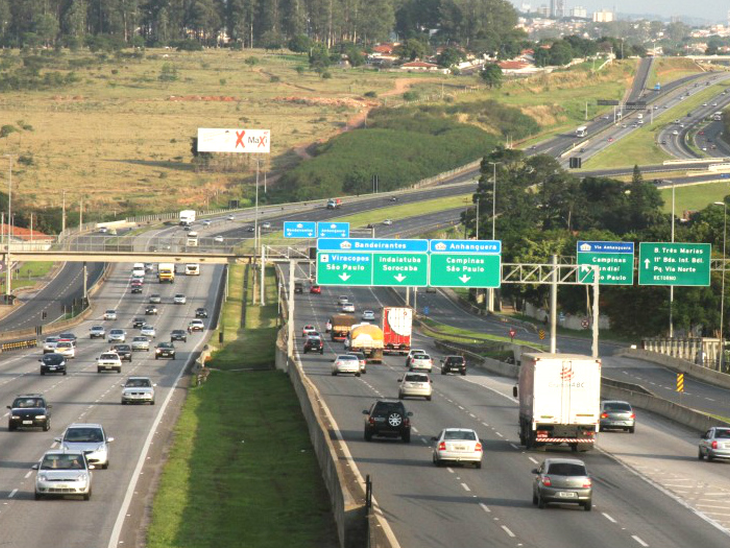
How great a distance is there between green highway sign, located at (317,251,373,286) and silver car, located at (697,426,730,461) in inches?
1127

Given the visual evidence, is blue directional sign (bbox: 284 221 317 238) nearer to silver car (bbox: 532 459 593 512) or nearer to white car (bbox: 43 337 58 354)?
white car (bbox: 43 337 58 354)

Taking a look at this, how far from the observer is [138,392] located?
68.8m

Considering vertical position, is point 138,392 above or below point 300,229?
below

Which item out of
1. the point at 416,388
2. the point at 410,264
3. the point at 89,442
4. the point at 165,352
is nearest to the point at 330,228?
the point at 165,352

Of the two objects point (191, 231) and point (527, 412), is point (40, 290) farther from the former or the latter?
point (527, 412)

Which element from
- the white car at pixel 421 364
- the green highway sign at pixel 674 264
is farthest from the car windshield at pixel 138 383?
the green highway sign at pixel 674 264

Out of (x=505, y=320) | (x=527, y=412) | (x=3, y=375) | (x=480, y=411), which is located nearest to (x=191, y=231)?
(x=505, y=320)

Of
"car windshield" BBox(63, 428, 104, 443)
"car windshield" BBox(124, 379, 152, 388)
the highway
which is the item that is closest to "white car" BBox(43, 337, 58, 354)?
"car windshield" BBox(124, 379, 152, 388)

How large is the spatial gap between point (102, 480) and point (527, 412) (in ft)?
54.1

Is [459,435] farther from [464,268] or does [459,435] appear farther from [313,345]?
[313,345]

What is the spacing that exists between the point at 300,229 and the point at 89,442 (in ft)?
181

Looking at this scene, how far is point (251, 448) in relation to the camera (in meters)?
55.2

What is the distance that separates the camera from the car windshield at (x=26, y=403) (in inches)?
2255

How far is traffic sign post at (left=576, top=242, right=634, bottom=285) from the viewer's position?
81.2 metres
